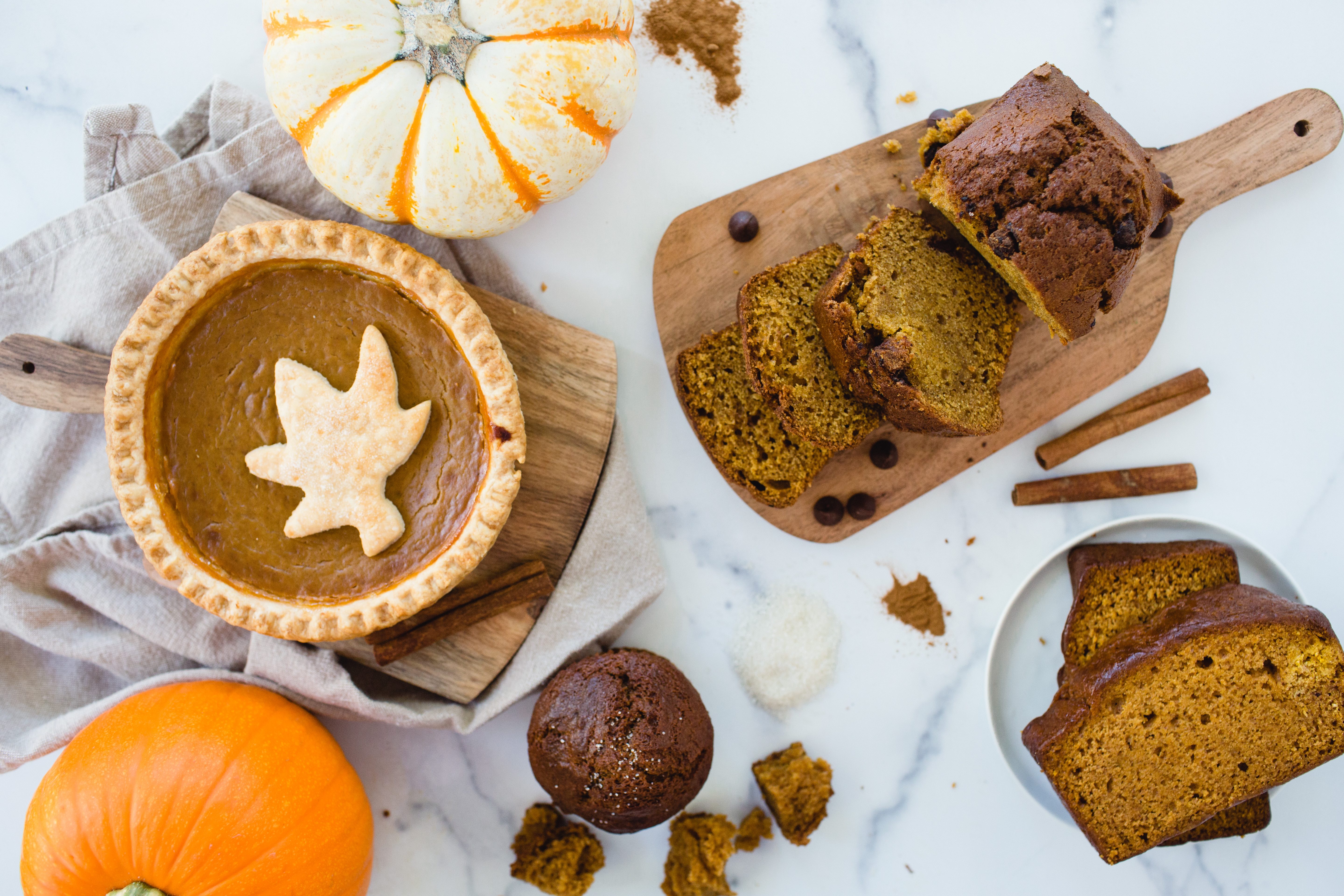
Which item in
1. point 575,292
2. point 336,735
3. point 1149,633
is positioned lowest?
point 336,735

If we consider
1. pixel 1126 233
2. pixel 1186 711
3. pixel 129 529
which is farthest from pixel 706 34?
pixel 1186 711

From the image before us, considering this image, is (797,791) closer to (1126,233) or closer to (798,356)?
(798,356)

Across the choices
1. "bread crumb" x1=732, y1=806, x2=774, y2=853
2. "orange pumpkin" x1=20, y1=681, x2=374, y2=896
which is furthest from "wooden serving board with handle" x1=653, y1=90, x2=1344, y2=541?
"orange pumpkin" x1=20, y1=681, x2=374, y2=896

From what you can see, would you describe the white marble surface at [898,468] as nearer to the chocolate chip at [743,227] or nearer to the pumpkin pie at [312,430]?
the chocolate chip at [743,227]

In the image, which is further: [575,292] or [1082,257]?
[575,292]

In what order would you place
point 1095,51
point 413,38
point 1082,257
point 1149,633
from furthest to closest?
point 1095,51
point 1149,633
point 1082,257
point 413,38

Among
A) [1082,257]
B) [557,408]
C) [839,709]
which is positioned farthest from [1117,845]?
[557,408]

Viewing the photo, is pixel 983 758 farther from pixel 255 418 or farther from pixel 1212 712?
pixel 255 418

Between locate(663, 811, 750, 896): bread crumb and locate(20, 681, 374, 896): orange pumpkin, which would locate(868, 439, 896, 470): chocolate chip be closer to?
locate(663, 811, 750, 896): bread crumb
